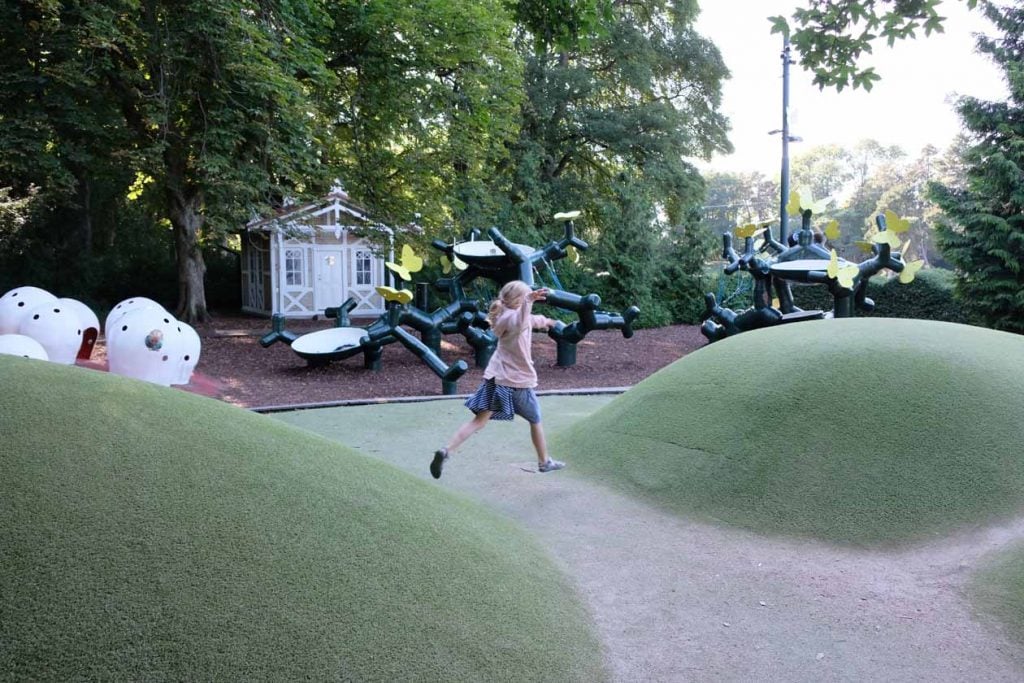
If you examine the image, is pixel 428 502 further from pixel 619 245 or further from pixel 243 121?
pixel 619 245

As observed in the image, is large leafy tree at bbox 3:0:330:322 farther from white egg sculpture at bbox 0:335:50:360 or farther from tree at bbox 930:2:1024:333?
tree at bbox 930:2:1024:333

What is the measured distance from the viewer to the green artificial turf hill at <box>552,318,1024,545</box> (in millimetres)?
5738

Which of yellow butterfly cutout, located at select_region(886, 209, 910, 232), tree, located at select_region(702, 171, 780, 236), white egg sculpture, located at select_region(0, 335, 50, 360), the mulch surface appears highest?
tree, located at select_region(702, 171, 780, 236)

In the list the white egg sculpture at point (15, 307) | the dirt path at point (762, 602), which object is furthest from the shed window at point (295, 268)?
the dirt path at point (762, 602)

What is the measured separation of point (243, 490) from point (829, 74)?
429cm

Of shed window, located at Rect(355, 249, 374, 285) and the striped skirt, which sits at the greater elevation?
shed window, located at Rect(355, 249, 374, 285)

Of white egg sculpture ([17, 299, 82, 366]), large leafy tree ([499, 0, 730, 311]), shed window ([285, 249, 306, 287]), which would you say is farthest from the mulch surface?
large leafy tree ([499, 0, 730, 311])

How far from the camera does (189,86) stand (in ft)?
52.2

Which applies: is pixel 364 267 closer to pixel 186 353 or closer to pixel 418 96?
pixel 418 96

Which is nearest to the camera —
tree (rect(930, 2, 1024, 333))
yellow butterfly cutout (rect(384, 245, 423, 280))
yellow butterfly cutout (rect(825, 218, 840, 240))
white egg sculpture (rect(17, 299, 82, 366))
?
white egg sculpture (rect(17, 299, 82, 366))

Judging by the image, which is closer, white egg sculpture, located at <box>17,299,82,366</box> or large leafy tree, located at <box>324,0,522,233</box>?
white egg sculpture, located at <box>17,299,82,366</box>

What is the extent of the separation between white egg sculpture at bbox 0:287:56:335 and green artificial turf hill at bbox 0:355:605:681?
7375 mm

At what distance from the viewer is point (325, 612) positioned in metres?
3.46

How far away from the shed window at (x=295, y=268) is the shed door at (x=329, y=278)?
470 millimetres
